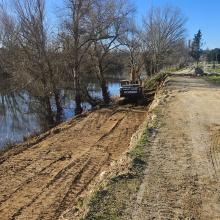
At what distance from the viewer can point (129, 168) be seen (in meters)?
10.9

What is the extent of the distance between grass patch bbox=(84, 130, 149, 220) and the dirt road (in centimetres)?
18

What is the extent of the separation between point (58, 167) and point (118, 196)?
6.03m

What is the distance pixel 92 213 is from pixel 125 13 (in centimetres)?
3319

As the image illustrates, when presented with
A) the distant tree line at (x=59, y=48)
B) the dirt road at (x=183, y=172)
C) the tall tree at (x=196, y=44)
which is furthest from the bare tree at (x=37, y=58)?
the tall tree at (x=196, y=44)

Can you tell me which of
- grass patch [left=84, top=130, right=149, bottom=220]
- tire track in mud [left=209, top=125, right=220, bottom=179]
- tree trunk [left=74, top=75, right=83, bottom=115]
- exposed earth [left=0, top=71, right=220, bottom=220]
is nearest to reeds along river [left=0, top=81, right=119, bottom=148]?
tree trunk [left=74, top=75, right=83, bottom=115]

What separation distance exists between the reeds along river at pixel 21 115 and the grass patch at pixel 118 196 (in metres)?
11.9

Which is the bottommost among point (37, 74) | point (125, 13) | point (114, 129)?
point (114, 129)

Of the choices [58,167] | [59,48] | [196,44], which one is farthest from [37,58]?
[196,44]

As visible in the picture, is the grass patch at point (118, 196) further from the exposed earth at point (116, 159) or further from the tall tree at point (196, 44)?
the tall tree at point (196, 44)

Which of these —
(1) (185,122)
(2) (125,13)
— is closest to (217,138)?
(1) (185,122)

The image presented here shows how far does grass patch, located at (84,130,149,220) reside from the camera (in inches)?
316

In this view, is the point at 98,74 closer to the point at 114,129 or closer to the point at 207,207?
the point at 114,129

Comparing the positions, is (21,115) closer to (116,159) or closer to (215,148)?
(116,159)

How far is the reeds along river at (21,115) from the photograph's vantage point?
2510cm
